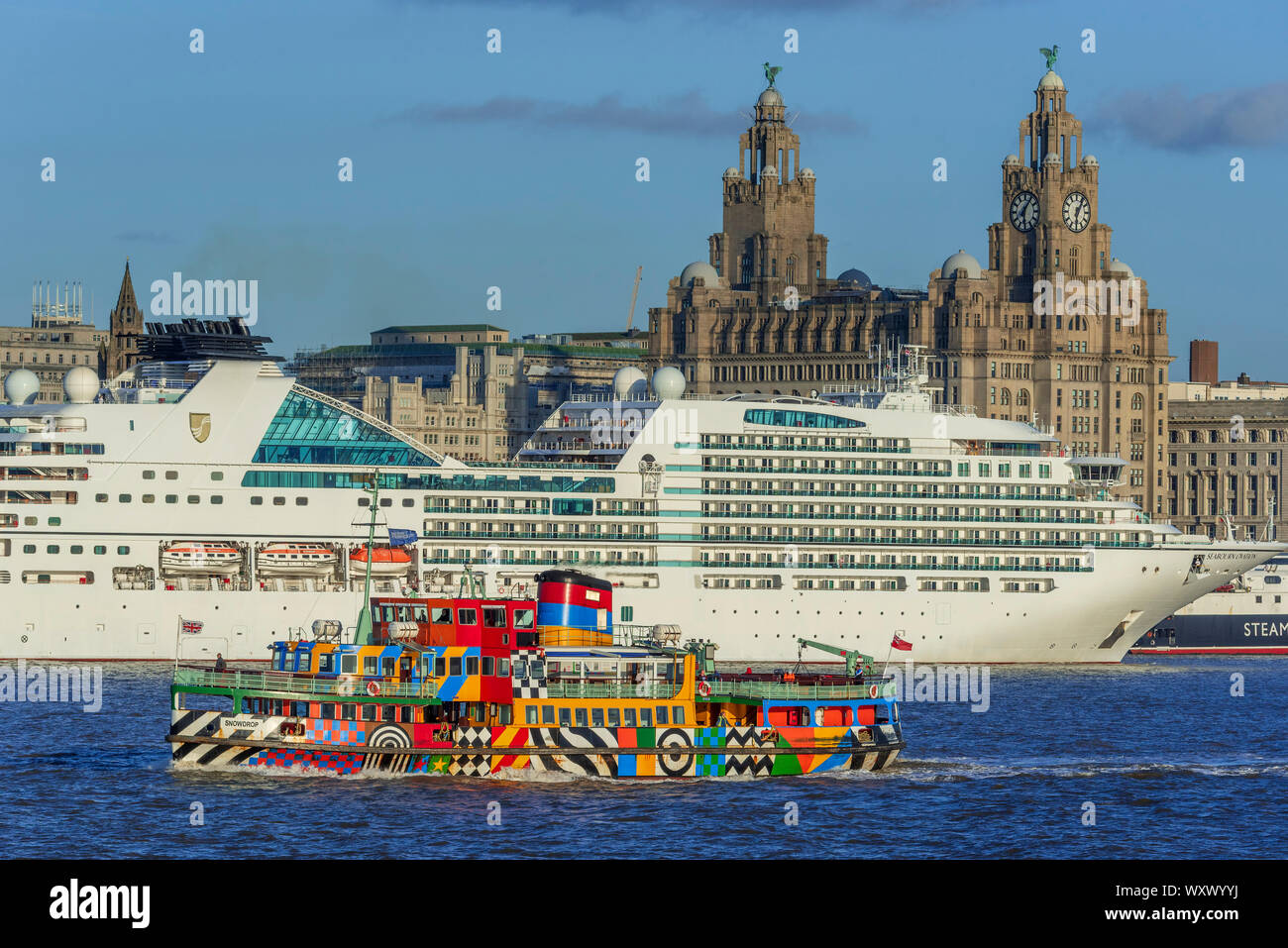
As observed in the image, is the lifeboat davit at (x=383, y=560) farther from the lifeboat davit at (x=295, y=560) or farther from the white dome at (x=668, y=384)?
the white dome at (x=668, y=384)

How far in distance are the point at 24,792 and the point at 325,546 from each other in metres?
50.0

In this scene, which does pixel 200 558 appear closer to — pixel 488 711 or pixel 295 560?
pixel 295 560

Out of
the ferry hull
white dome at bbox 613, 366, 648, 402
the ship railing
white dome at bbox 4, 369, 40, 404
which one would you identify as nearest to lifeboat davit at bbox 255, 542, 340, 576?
white dome at bbox 4, 369, 40, 404

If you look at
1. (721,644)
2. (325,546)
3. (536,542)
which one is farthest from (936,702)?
(325,546)

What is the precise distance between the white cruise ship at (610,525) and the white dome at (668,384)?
67 cm

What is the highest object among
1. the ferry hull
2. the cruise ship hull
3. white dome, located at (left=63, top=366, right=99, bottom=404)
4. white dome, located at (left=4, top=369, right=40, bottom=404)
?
white dome, located at (left=4, top=369, right=40, bottom=404)

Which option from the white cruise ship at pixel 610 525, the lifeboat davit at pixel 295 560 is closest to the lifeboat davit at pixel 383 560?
the white cruise ship at pixel 610 525

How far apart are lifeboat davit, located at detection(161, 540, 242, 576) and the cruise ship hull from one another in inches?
49.2

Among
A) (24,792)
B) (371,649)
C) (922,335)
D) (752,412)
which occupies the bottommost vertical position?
(24,792)

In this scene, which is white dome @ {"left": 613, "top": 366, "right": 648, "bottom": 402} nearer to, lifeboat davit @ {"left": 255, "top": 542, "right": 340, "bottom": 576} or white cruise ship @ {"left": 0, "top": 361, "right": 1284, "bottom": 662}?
white cruise ship @ {"left": 0, "top": 361, "right": 1284, "bottom": 662}

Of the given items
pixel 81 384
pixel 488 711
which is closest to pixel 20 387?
pixel 81 384

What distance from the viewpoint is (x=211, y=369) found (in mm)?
107938

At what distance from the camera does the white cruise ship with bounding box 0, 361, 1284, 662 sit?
342 feet
